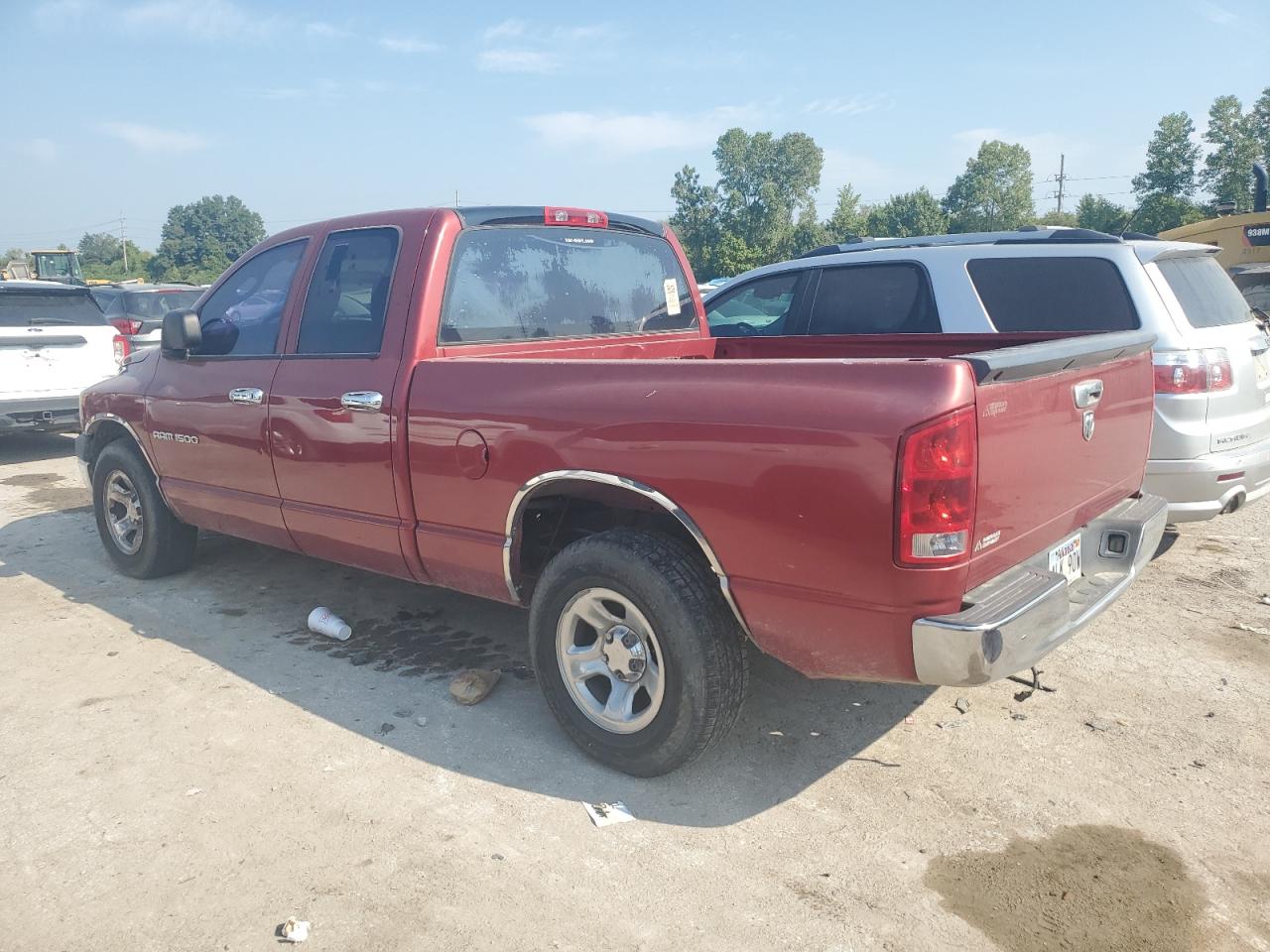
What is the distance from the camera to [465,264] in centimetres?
392

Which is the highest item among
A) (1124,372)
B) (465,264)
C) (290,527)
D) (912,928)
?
(465,264)

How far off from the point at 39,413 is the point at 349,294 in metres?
6.72

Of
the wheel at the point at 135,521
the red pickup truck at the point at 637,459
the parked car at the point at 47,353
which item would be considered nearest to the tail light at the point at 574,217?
the red pickup truck at the point at 637,459

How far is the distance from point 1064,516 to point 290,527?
330cm

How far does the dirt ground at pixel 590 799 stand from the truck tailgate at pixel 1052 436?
882 millimetres

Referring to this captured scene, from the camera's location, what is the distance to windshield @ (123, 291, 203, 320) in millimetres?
13000

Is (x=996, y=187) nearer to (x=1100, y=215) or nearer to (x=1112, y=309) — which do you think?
(x=1100, y=215)

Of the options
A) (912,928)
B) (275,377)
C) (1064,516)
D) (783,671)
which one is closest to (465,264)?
(275,377)

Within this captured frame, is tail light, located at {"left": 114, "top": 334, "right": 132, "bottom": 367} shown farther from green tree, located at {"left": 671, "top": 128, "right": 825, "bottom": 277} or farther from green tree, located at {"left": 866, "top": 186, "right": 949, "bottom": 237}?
green tree, located at {"left": 671, "top": 128, "right": 825, "bottom": 277}

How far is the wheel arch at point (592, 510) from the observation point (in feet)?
9.58

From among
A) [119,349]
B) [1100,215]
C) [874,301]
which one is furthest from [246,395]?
[1100,215]

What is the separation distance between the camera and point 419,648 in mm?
4461

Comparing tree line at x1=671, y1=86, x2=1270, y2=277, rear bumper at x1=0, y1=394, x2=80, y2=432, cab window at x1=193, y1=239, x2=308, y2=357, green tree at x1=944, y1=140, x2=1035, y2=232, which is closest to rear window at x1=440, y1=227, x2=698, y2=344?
cab window at x1=193, y1=239, x2=308, y2=357

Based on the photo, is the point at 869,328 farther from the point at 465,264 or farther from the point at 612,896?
the point at 612,896
